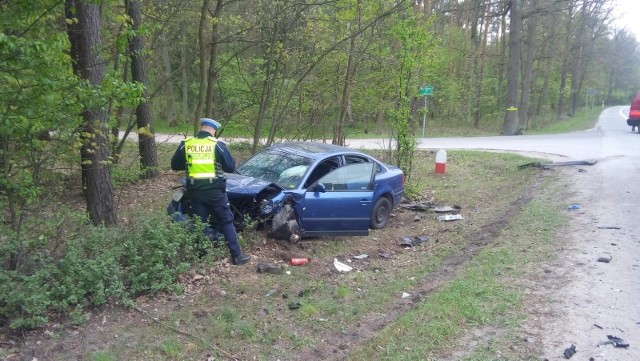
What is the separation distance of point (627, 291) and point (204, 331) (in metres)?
4.59

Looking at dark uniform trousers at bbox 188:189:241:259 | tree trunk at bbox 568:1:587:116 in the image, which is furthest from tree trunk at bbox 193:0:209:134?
tree trunk at bbox 568:1:587:116

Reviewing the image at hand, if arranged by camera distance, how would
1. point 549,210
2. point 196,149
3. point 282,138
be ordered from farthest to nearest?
point 282,138 < point 549,210 < point 196,149

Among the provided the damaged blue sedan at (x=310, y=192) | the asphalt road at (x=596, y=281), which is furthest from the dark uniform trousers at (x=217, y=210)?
the asphalt road at (x=596, y=281)

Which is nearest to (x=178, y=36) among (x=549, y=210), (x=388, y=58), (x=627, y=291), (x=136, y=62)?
(x=136, y=62)

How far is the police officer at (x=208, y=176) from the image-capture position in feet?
20.8

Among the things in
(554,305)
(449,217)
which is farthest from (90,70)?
(449,217)

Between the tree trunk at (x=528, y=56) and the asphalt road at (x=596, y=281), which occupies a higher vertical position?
the tree trunk at (x=528, y=56)

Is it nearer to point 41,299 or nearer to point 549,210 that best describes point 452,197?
point 549,210

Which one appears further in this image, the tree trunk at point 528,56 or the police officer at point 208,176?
the tree trunk at point 528,56

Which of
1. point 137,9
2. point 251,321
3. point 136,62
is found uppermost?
point 137,9

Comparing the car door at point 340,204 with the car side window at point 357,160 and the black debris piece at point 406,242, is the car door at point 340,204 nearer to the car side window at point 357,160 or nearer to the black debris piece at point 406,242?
the car side window at point 357,160

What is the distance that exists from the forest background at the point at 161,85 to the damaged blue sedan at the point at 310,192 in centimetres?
192

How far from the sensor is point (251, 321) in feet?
17.4

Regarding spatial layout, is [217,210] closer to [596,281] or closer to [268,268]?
[268,268]
